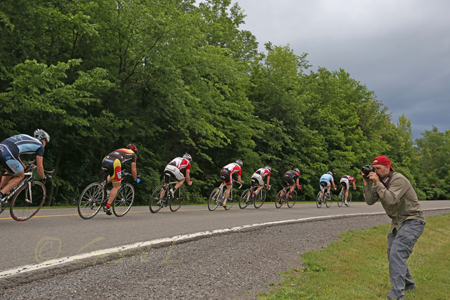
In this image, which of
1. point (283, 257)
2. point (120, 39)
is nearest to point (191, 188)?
point (120, 39)

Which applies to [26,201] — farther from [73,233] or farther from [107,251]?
[107,251]

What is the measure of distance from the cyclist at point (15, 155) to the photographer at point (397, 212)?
21.0 feet

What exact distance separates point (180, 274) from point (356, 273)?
310 centimetres

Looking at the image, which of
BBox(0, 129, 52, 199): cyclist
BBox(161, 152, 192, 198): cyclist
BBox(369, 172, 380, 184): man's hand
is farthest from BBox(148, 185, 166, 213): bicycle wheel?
BBox(369, 172, 380, 184): man's hand

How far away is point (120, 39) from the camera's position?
16.1 metres

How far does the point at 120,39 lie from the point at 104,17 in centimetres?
108

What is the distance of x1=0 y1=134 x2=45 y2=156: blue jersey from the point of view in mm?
7566

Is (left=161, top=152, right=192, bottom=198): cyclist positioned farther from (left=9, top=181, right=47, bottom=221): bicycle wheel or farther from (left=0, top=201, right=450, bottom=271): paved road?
(left=9, top=181, right=47, bottom=221): bicycle wheel

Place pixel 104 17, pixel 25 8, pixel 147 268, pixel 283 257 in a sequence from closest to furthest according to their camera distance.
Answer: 1. pixel 147 268
2. pixel 283 257
3. pixel 25 8
4. pixel 104 17

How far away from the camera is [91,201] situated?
9391 millimetres

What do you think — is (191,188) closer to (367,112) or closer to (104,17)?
(104,17)

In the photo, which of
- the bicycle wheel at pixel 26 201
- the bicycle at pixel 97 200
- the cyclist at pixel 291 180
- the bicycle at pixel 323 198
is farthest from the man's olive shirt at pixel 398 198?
the bicycle at pixel 323 198

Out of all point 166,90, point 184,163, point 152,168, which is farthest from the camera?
point 152,168

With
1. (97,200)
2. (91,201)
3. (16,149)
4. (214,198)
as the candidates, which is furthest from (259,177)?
(16,149)
